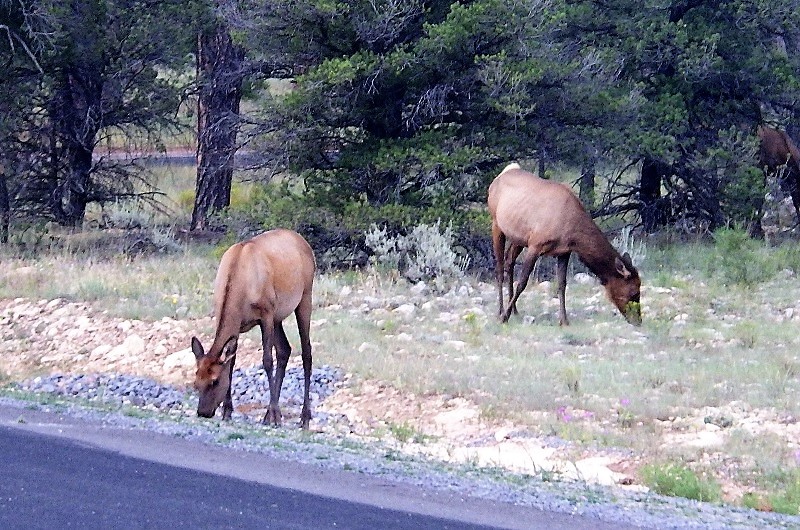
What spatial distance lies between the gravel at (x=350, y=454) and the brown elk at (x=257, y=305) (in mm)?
338

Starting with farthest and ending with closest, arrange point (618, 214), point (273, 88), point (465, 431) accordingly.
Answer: point (273, 88)
point (618, 214)
point (465, 431)

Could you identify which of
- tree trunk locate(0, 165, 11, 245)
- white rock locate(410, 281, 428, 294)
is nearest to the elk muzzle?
white rock locate(410, 281, 428, 294)

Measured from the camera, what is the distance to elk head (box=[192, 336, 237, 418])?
11094 mm

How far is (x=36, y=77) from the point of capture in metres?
23.0

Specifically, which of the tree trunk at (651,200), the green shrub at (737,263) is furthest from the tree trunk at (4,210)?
the green shrub at (737,263)

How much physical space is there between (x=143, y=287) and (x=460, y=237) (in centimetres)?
518

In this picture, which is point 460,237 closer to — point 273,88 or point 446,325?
point 446,325

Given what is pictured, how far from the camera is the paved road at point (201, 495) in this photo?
264 inches

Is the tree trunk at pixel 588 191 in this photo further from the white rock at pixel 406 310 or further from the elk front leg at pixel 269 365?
the elk front leg at pixel 269 365

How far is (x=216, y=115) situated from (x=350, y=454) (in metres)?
15.2

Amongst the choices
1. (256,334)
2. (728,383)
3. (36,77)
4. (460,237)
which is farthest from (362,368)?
(36,77)

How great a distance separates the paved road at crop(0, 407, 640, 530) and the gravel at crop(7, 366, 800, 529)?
0.93 feet

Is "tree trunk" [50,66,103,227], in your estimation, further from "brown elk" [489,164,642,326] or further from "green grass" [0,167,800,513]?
"brown elk" [489,164,642,326]

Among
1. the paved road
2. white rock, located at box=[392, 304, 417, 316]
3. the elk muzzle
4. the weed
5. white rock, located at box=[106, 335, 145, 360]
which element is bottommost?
white rock, located at box=[106, 335, 145, 360]
